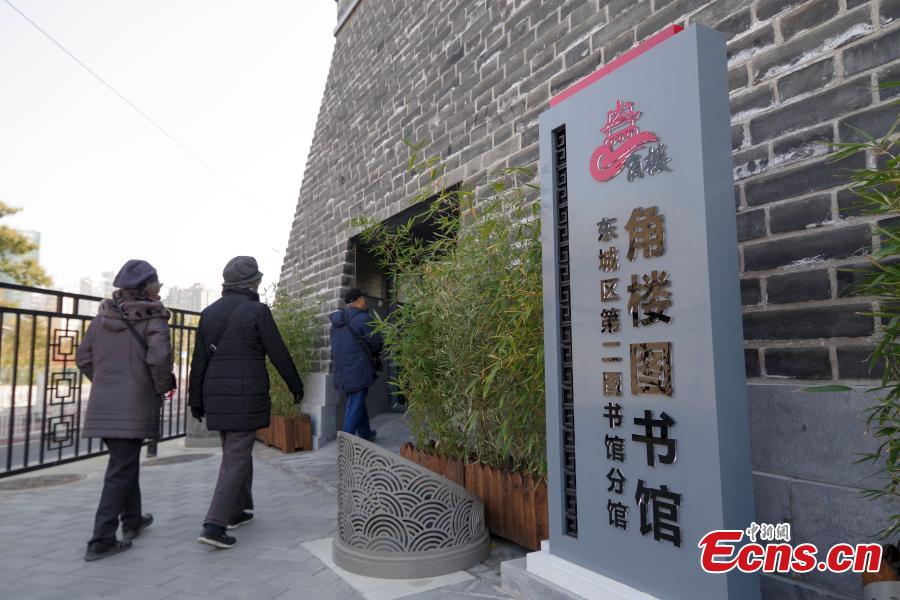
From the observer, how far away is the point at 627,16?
3.32m

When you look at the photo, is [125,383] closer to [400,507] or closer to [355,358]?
[400,507]

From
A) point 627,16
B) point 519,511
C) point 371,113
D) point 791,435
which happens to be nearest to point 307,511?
point 519,511

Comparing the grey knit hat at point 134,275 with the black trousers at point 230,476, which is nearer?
the black trousers at point 230,476

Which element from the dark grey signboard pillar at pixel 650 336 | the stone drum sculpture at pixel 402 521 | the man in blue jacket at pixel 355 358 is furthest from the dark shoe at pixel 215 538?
the man in blue jacket at pixel 355 358

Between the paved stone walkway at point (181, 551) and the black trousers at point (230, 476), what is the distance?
0.19 metres

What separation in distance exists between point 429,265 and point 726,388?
6.94 ft

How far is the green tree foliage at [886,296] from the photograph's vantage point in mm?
1469

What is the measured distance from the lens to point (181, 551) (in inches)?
123

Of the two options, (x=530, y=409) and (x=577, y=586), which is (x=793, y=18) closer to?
(x=530, y=409)

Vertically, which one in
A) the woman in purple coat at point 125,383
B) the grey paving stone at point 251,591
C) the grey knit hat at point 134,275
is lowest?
the grey paving stone at point 251,591

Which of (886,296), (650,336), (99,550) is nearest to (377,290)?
(99,550)

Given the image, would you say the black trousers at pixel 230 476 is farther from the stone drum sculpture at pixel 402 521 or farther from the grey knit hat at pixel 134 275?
the grey knit hat at pixel 134 275

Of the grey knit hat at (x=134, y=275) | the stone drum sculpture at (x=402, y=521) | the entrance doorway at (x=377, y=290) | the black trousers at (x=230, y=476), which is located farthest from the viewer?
the entrance doorway at (x=377, y=290)

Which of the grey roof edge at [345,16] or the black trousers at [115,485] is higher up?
the grey roof edge at [345,16]
